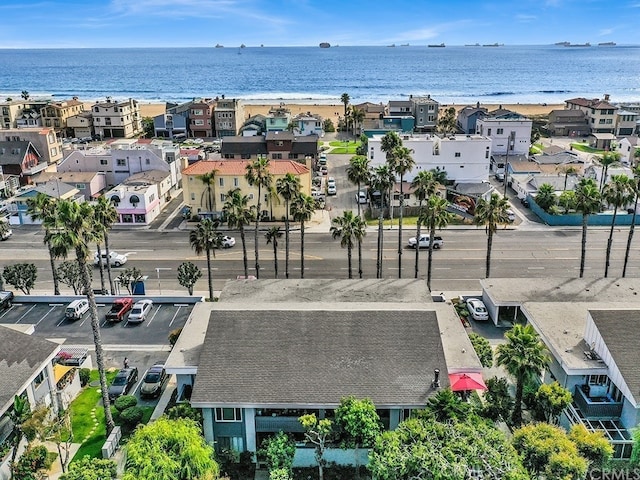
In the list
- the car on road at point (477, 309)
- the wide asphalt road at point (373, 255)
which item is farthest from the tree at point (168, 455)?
the wide asphalt road at point (373, 255)

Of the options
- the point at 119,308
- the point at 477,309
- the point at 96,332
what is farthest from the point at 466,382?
the point at 119,308

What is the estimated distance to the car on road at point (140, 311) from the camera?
4966 cm

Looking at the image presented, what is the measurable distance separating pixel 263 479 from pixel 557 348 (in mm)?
20811

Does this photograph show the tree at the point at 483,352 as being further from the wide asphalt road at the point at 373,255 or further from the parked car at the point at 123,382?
the parked car at the point at 123,382

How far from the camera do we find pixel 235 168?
259 ft

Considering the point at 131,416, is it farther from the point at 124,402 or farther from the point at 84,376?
the point at 84,376

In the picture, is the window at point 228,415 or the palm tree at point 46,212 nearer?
the palm tree at point 46,212

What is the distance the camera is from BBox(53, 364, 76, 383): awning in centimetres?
3822

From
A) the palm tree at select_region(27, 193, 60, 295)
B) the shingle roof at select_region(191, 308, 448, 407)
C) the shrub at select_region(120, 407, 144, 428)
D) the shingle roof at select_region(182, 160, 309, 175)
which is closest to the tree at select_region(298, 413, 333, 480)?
the shingle roof at select_region(191, 308, 448, 407)

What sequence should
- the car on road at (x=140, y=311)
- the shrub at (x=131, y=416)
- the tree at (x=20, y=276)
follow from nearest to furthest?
1. the shrub at (x=131, y=416)
2. the car on road at (x=140, y=311)
3. the tree at (x=20, y=276)

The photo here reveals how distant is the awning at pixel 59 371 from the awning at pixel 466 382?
88.4 ft

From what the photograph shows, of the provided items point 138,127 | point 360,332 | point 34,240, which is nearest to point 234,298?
point 360,332

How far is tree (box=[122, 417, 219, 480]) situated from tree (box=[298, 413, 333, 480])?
17.2ft

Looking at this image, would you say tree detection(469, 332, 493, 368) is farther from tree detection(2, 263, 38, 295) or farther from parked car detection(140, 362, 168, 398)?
tree detection(2, 263, 38, 295)
